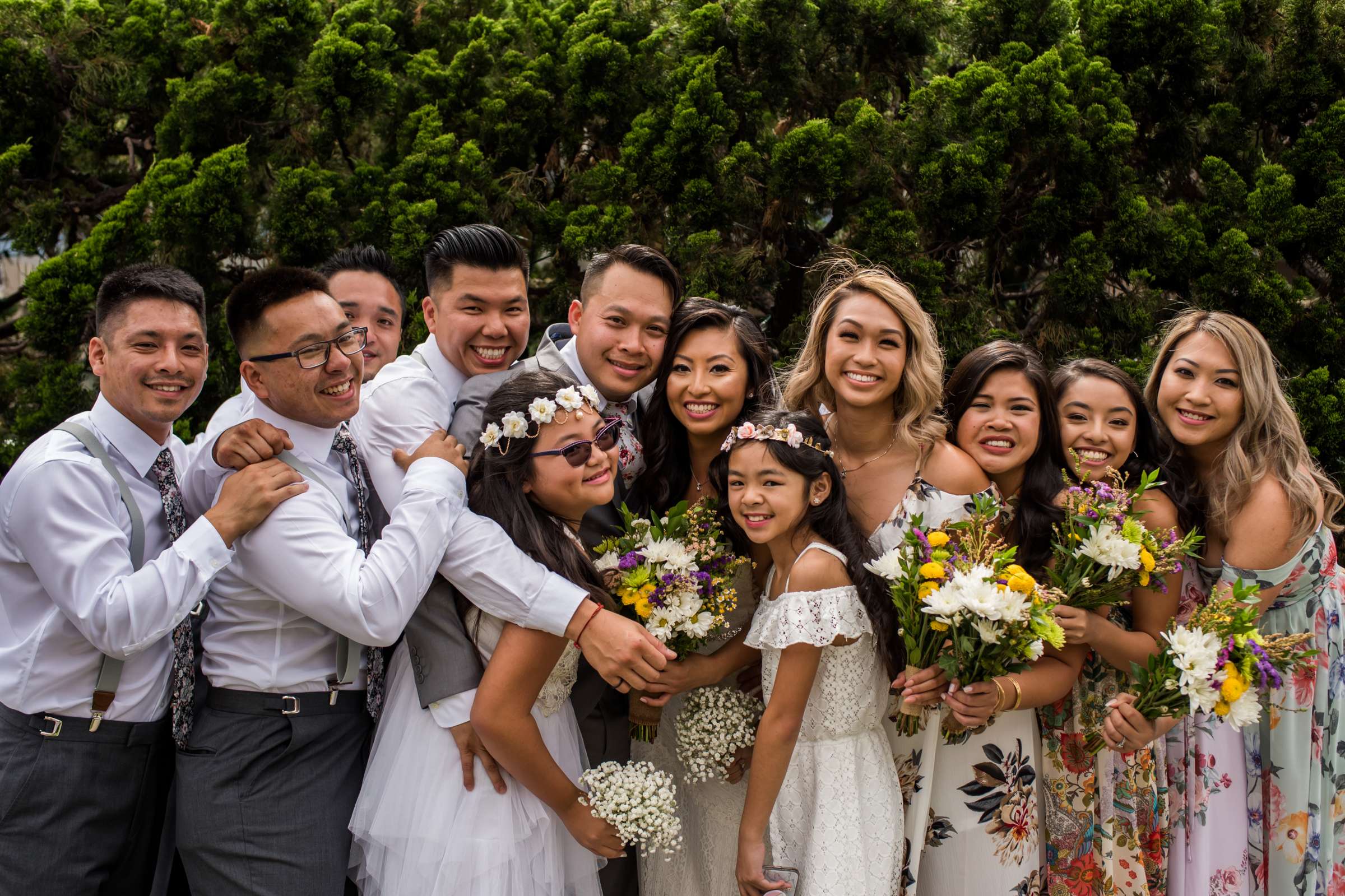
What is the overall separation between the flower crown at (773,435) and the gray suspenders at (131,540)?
2.07 metres

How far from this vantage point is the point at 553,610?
3.27m

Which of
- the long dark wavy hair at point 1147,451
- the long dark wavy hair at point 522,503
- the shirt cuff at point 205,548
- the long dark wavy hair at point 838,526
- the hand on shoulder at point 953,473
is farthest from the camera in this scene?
the long dark wavy hair at point 1147,451

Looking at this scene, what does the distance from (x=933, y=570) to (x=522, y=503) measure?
147 centimetres

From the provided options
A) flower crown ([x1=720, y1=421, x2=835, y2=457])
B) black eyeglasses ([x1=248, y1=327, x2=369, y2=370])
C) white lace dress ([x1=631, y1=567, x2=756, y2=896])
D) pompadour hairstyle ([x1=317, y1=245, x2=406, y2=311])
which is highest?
pompadour hairstyle ([x1=317, y1=245, x2=406, y2=311])

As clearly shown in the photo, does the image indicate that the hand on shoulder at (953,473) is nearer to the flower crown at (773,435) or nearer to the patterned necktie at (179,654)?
the flower crown at (773,435)

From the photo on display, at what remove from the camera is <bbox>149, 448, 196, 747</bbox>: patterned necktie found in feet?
10.8

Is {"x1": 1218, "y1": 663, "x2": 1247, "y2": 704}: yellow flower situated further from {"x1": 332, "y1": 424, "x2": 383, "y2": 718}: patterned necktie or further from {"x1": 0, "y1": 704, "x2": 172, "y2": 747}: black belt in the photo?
{"x1": 0, "y1": 704, "x2": 172, "y2": 747}: black belt

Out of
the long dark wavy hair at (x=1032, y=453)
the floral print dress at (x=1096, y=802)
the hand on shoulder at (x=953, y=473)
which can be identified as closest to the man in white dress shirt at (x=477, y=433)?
the hand on shoulder at (x=953, y=473)

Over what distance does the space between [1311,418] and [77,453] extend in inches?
234

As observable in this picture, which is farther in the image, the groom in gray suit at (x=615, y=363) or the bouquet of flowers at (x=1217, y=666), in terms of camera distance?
the groom in gray suit at (x=615, y=363)

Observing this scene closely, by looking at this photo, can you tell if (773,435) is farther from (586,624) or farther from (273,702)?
(273,702)

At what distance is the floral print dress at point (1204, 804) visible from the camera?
4098 mm

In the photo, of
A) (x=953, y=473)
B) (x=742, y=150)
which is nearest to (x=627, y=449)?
(x=953, y=473)

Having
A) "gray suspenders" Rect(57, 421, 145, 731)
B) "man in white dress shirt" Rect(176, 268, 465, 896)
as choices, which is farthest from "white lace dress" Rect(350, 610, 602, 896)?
"gray suspenders" Rect(57, 421, 145, 731)
